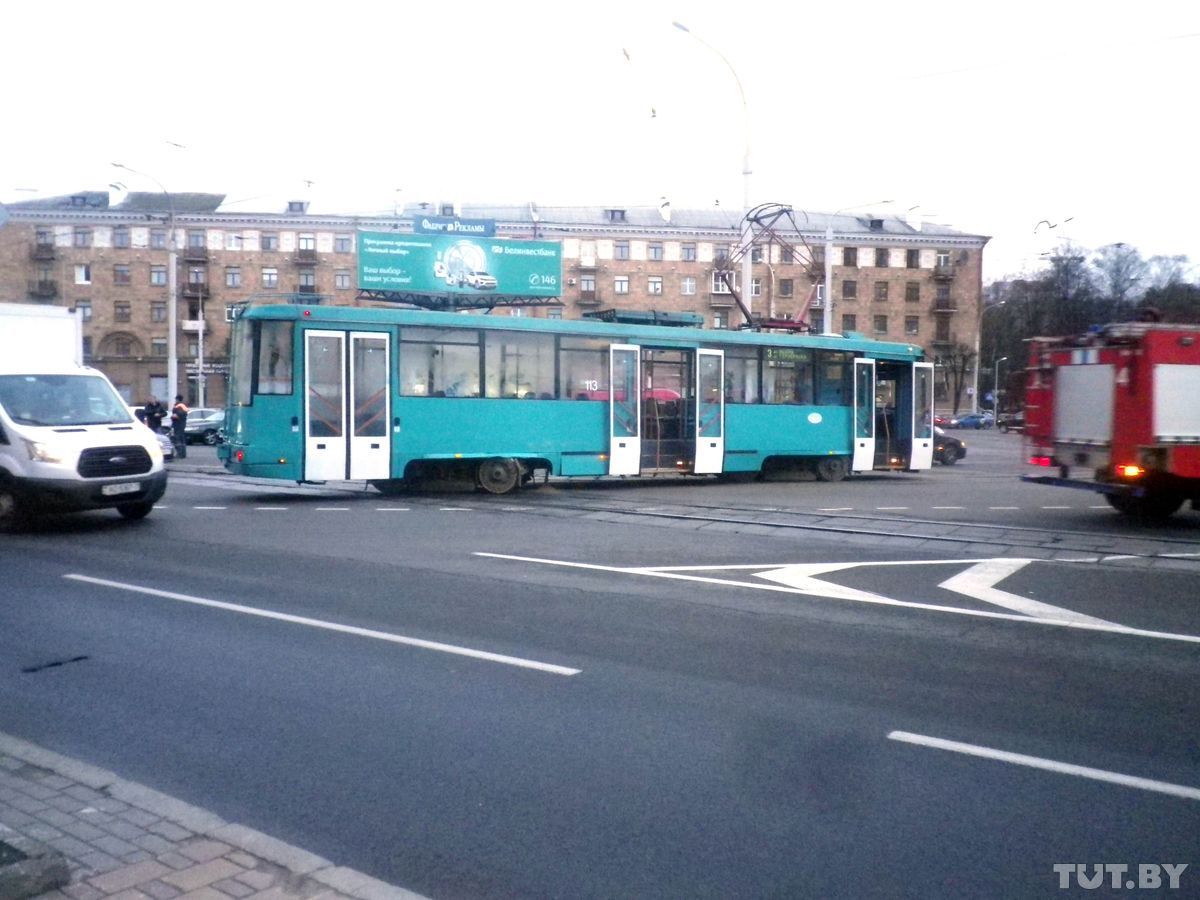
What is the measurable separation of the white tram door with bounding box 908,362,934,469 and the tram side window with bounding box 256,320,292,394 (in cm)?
1464

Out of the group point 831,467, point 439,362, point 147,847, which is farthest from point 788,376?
point 147,847

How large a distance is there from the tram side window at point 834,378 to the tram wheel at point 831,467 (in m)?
1.26

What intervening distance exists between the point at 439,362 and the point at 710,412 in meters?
6.02

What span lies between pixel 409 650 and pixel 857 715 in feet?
10.3

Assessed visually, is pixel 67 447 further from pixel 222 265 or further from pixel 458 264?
pixel 222 265

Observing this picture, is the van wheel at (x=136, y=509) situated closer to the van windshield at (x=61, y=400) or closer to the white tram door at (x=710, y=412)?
the van windshield at (x=61, y=400)

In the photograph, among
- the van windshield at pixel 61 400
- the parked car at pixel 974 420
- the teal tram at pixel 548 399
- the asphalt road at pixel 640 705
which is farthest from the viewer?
the parked car at pixel 974 420

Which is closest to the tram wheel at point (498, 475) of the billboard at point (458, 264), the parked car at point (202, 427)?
the billboard at point (458, 264)

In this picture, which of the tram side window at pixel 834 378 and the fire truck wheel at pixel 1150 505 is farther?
the tram side window at pixel 834 378

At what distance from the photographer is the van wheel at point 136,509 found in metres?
15.1

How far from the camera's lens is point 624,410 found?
22.3m

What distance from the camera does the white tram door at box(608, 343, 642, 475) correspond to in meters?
22.1

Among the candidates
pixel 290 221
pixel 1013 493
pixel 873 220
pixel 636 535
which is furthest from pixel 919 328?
pixel 636 535

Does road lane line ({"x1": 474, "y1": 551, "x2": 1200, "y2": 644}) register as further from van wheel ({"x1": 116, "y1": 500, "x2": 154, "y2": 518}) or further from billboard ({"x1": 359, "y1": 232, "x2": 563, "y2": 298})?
billboard ({"x1": 359, "y1": 232, "x2": 563, "y2": 298})
